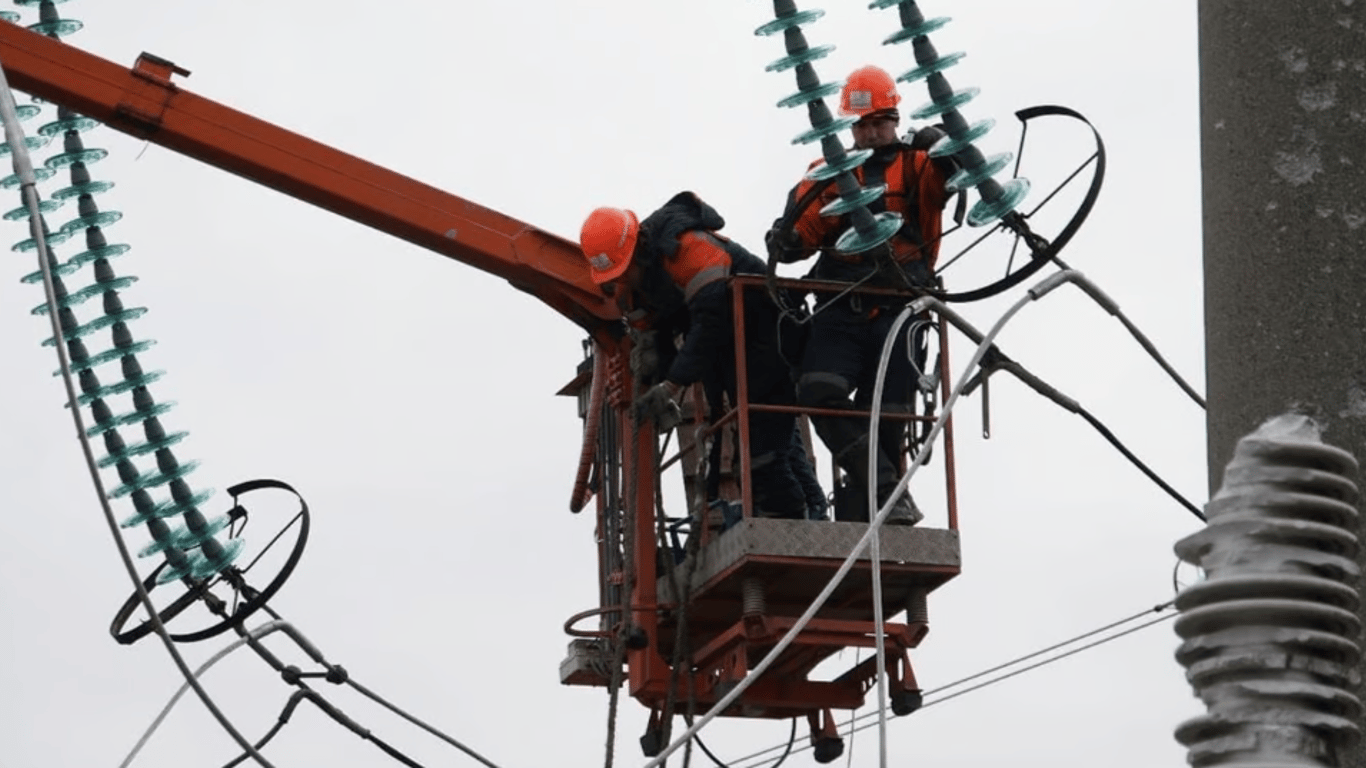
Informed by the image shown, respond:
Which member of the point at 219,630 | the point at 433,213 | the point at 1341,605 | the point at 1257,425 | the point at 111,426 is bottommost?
the point at 1341,605

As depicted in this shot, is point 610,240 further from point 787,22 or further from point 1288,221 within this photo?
point 1288,221

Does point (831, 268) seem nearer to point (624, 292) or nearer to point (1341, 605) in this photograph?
point (624, 292)

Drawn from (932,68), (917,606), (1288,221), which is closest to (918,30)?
(932,68)

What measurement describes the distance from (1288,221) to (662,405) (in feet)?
28.6

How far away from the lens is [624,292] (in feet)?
37.9

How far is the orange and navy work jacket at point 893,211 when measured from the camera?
34.5ft

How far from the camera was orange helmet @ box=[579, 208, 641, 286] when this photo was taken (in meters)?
11.4

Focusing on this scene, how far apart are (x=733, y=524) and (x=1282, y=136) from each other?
8.66 m

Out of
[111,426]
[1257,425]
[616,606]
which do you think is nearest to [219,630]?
[111,426]

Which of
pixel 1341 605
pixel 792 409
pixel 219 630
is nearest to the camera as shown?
pixel 1341 605

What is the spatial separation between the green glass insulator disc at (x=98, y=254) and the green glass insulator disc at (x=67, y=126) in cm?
59

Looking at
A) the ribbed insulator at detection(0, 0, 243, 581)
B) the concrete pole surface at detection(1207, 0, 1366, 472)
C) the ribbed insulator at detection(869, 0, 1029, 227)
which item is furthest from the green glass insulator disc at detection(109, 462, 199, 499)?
the concrete pole surface at detection(1207, 0, 1366, 472)

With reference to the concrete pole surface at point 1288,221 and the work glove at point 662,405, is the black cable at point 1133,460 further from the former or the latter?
the concrete pole surface at point 1288,221

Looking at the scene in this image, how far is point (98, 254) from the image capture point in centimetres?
1168
